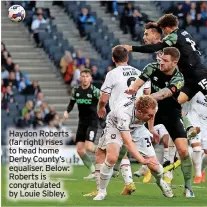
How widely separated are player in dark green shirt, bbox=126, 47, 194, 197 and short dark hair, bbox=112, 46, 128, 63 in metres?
0.39

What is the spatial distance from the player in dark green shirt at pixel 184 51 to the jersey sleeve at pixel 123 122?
1.49 metres

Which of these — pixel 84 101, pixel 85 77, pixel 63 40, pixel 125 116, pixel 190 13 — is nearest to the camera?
pixel 125 116

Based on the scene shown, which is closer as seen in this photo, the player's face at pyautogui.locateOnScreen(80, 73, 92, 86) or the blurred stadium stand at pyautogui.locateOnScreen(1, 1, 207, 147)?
the player's face at pyautogui.locateOnScreen(80, 73, 92, 86)

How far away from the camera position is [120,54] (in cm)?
1520

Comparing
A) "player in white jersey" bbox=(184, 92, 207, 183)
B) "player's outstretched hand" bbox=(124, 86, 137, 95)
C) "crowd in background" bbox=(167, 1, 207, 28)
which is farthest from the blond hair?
"crowd in background" bbox=(167, 1, 207, 28)

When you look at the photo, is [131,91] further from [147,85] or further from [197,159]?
[197,159]

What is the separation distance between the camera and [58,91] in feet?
102

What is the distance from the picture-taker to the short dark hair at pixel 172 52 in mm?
14812

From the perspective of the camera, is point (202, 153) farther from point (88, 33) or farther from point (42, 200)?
point (88, 33)

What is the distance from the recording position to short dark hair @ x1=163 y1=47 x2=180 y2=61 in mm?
14812

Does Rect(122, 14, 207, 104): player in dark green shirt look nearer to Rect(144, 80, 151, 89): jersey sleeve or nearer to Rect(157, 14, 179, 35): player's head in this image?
Rect(157, 14, 179, 35): player's head

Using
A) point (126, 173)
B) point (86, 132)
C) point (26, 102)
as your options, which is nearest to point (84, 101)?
point (86, 132)

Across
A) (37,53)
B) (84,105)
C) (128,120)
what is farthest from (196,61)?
(37,53)

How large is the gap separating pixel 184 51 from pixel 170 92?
124cm
